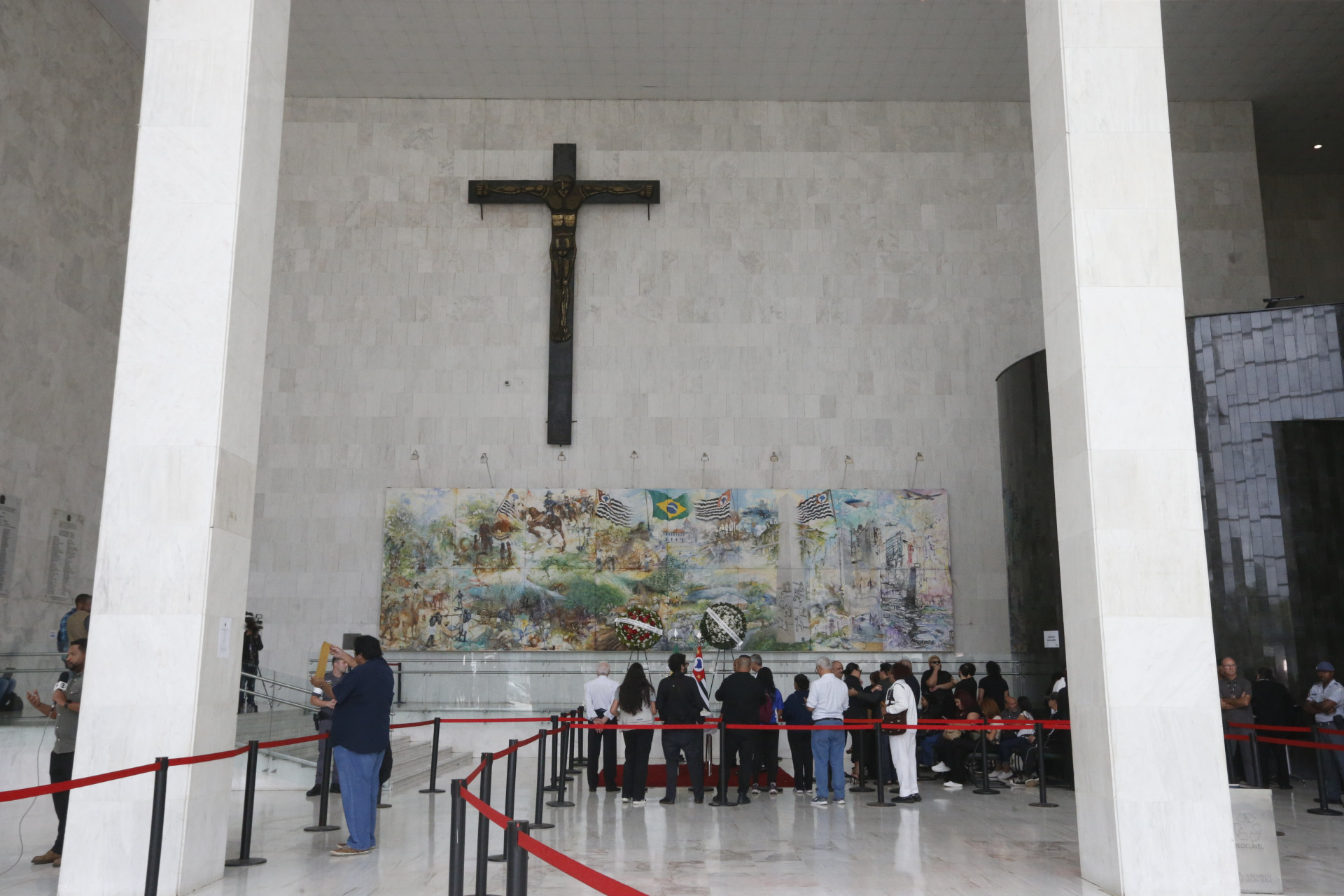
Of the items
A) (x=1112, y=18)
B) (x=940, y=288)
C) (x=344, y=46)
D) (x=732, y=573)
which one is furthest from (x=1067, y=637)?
(x=344, y=46)

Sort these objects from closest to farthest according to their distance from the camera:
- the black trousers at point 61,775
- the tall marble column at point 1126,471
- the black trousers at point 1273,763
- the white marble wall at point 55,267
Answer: the tall marble column at point 1126,471, the black trousers at point 61,775, the black trousers at point 1273,763, the white marble wall at point 55,267

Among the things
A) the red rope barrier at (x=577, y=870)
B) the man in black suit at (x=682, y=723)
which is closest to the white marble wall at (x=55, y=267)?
the man in black suit at (x=682, y=723)

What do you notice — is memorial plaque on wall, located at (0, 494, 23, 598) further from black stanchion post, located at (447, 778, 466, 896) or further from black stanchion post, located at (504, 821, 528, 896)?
black stanchion post, located at (504, 821, 528, 896)

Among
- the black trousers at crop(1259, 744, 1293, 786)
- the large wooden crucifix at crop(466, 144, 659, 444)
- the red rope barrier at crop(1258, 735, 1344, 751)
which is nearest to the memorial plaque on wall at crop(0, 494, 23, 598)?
the large wooden crucifix at crop(466, 144, 659, 444)

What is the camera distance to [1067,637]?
7.87 meters

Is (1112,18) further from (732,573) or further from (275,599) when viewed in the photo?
(275,599)

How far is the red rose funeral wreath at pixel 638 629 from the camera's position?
17641 millimetres

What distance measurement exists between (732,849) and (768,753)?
13.3 feet

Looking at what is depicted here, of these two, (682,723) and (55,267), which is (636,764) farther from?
(55,267)

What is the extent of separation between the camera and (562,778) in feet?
35.3

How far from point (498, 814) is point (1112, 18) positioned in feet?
23.3

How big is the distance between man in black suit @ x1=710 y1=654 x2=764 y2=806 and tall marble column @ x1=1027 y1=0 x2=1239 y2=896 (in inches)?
173

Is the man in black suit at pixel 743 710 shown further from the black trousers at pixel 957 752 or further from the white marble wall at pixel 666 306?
the white marble wall at pixel 666 306

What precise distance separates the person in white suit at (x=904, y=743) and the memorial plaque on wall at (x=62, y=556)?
12.5 meters
